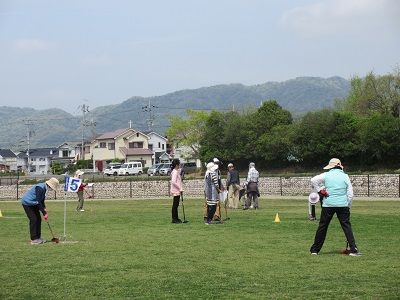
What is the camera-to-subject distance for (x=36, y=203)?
14.3 m

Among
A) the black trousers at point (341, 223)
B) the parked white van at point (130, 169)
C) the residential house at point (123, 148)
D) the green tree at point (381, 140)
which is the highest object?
the residential house at point (123, 148)

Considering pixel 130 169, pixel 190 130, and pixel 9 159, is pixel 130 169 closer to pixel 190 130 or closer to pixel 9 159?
pixel 190 130

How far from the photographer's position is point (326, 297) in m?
8.10

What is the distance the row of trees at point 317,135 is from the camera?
5509cm

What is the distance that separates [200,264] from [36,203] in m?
4.80

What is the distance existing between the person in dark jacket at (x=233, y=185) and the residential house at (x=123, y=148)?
78756mm

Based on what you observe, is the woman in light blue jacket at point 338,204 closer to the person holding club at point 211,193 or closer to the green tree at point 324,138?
the person holding club at point 211,193

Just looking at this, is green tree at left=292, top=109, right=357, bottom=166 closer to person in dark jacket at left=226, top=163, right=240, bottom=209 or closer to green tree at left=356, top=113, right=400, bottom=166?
green tree at left=356, top=113, right=400, bottom=166

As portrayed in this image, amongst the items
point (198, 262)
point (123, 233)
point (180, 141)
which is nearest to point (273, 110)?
point (180, 141)

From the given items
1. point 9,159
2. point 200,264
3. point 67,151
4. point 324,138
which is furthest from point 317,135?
point 9,159

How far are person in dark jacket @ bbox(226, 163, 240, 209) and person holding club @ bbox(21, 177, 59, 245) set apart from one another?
1186 centimetres

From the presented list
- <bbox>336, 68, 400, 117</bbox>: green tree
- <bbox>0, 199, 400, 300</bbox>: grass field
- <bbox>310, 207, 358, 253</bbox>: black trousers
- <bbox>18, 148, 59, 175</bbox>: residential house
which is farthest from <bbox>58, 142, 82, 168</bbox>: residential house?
<bbox>310, 207, 358, 253</bbox>: black trousers

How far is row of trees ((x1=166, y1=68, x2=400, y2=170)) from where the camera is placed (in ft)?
181

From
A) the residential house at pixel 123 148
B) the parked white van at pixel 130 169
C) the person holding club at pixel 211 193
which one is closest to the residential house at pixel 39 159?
the residential house at pixel 123 148
